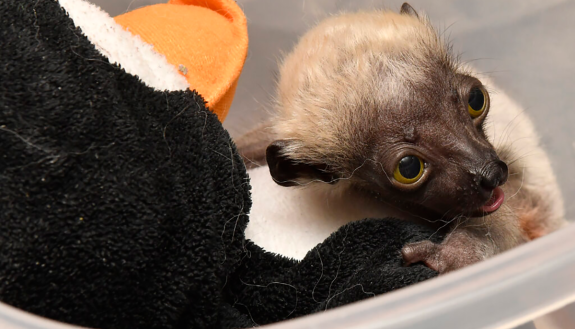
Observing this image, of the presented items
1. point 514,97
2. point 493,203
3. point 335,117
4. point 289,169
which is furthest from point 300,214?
point 514,97

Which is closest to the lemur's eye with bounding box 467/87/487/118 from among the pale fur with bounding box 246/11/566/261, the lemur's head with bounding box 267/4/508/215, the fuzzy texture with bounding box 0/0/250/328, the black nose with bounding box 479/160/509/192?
the lemur's head with bounding box 267/4/508/215

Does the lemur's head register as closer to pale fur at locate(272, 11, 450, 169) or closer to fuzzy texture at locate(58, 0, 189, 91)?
pale fur at locate(272, 11, 450, 169)

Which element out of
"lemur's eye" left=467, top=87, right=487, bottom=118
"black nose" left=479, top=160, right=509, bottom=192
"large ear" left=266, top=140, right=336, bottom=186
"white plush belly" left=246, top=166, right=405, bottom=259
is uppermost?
"lemur's eye" left=467, top=87, right=487, bottom=118

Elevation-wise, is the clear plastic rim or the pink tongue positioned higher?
the clear plastic rim

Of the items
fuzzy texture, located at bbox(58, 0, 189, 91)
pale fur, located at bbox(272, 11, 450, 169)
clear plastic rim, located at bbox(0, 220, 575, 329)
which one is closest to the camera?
clear plastic rim, located at bbox(0, 220, 575, 329)

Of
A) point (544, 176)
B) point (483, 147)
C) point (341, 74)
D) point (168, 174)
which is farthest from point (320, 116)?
point (544, 176)

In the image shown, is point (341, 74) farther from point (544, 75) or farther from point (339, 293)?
point (544, 75)

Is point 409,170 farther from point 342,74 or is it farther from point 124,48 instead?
point 124,48

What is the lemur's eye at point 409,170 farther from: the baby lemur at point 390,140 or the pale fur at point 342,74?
the pale fur at point 342,74
